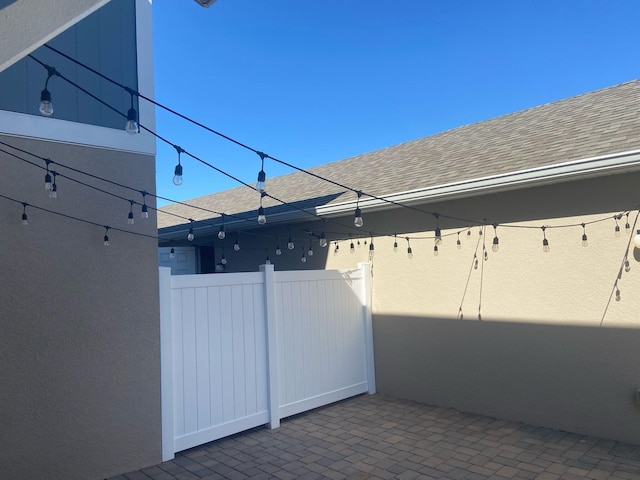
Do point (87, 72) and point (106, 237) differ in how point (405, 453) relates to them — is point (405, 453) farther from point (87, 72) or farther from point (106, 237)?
point (87, 72)

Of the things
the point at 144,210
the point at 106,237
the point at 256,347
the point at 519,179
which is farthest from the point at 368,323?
the point at 106,237

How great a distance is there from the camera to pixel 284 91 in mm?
10062

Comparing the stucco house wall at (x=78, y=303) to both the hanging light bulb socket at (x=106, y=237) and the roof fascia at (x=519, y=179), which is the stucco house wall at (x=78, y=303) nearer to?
the hanging light bulb socket at (x=106, y=237)

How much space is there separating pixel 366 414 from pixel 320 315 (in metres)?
1.29

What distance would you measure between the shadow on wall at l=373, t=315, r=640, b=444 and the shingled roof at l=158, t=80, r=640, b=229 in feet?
5.72

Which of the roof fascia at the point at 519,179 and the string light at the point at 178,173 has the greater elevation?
the roof fascia at the point at 519,179

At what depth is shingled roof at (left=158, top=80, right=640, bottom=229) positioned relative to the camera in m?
4.55

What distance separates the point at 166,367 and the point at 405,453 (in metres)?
2.33

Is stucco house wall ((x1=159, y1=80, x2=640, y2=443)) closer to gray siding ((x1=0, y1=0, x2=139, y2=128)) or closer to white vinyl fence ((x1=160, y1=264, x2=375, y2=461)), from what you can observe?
white vinyl fence ((x1=160, y1=264, x2=375, y2=461))

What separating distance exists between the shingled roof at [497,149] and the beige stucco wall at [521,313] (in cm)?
34

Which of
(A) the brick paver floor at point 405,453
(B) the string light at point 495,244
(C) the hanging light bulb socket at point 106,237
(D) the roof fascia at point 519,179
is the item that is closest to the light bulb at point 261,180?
(C) the hanging light bulb socket at point 106,237

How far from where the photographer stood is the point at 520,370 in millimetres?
4727

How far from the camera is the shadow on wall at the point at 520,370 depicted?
4.12 m

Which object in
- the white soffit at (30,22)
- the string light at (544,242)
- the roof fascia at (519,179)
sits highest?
the white soffit at (30,22)
